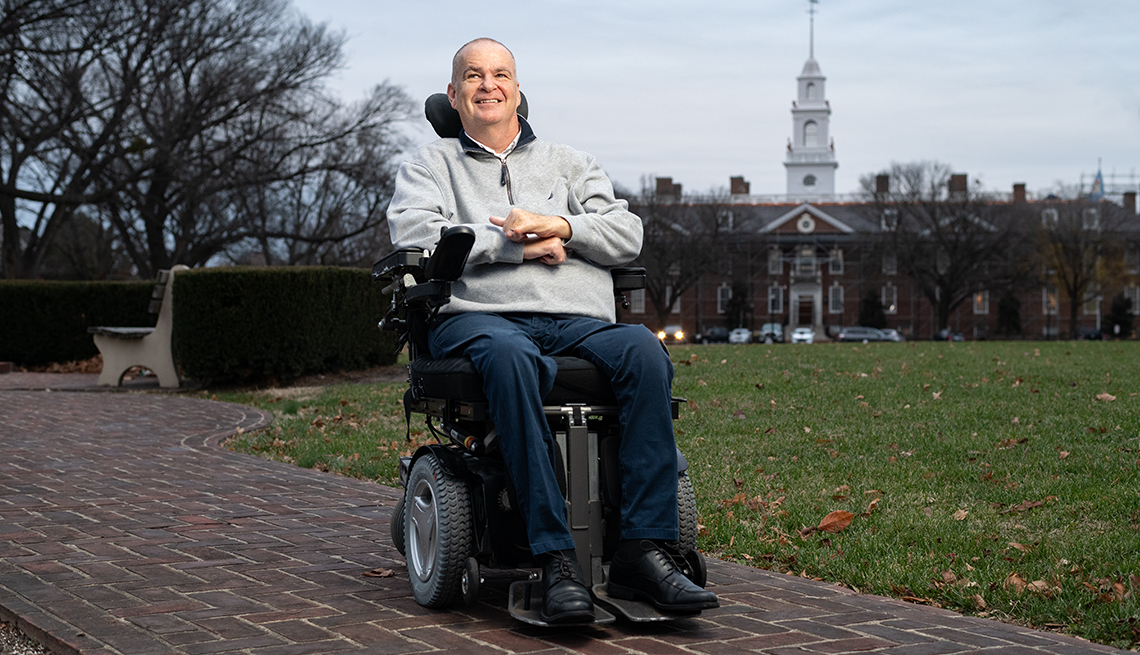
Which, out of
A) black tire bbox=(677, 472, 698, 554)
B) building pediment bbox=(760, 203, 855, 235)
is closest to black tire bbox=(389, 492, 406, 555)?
black tire bbox=(677, 472, 698, 554)

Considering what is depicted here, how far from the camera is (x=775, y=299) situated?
8200cm

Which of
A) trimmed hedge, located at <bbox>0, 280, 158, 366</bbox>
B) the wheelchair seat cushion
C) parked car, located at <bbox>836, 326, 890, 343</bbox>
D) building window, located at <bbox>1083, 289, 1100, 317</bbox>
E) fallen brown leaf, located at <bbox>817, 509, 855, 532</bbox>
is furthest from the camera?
parked car, located at <bbox>836, 326, 890, 343</bbox>

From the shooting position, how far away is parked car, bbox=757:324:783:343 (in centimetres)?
6994

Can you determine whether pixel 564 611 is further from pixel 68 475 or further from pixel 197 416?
pixel 197 416

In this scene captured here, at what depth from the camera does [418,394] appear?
4039 mm

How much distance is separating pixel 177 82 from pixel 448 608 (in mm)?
25687

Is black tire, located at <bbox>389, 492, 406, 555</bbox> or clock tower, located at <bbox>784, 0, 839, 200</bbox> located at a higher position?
→ clock tower, located at <bbox>784, 0, 839, 200</bbox>

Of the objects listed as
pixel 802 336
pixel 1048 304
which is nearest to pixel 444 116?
pixel 802 336

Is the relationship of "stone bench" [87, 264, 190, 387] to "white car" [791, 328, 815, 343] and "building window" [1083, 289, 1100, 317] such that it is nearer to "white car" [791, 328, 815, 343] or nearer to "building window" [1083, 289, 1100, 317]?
"white car" [791, 328, 815, 343]

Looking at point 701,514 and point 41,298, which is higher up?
point 41,298

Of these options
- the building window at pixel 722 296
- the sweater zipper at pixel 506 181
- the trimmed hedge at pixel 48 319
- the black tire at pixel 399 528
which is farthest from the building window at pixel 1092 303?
the black tire at pixel 399 528

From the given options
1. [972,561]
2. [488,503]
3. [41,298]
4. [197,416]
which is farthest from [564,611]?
[41,298]

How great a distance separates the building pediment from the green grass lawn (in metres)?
68.8

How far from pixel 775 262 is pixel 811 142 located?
2621 cm
